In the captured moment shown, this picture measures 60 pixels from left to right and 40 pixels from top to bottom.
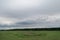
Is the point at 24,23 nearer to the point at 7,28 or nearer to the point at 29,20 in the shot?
the point at 29,20

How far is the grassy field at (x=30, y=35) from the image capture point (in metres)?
1.07

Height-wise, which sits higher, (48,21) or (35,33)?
(48,21)

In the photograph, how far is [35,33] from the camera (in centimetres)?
108

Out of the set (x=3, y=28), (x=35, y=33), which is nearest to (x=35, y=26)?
(x=35, y=33)

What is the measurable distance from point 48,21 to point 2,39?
18.6 inches

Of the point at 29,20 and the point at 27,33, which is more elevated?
the point at 29,20

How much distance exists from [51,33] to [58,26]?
9cm

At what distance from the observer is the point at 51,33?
108cm

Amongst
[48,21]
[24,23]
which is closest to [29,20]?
[24,23]

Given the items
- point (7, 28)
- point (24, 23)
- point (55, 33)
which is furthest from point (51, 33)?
point (7, 28)

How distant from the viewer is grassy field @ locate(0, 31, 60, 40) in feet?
3.51

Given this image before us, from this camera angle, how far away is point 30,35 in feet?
3.54

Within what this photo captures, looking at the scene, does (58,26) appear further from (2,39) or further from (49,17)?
(2,39)

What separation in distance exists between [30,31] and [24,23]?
10cm
